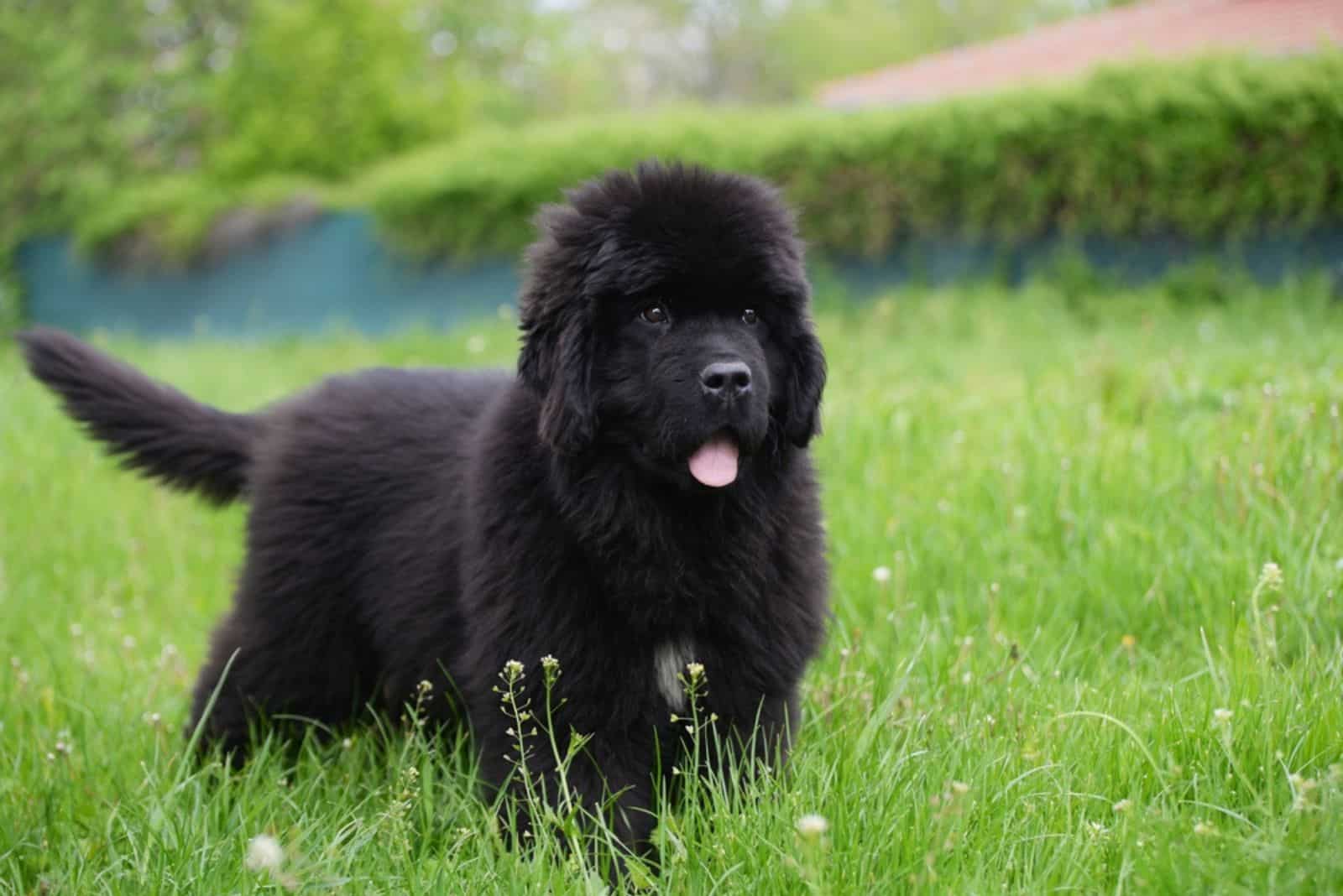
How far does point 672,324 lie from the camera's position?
8.90ft

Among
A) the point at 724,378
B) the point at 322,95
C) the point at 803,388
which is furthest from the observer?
the point at 322,95

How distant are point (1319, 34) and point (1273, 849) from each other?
10.2 metres

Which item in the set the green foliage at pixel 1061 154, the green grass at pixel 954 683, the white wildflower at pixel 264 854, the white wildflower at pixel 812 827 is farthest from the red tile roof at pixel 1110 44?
the white wildflower at pixel 264 854

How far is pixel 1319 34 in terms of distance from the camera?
1020cm

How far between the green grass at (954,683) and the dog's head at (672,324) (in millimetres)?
749

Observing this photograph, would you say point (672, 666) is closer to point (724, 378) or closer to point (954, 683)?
point (724, 378)

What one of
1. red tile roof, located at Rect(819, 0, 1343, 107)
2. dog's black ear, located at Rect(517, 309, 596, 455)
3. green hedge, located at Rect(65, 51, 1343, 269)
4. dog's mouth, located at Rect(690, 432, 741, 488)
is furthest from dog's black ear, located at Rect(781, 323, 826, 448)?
red tile roof, located at Rect(819, 0, 1343, 107)

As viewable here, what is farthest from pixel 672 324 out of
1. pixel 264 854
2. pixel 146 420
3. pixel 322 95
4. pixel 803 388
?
pixel 322 95

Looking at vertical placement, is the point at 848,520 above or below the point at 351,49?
below

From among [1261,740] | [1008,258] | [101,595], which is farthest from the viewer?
[1008,258]

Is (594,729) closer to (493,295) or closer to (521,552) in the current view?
(521,552)

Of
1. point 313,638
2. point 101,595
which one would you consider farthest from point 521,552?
point 101,595

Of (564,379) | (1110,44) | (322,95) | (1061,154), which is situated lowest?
(564,379)

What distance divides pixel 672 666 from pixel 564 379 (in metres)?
0.69
